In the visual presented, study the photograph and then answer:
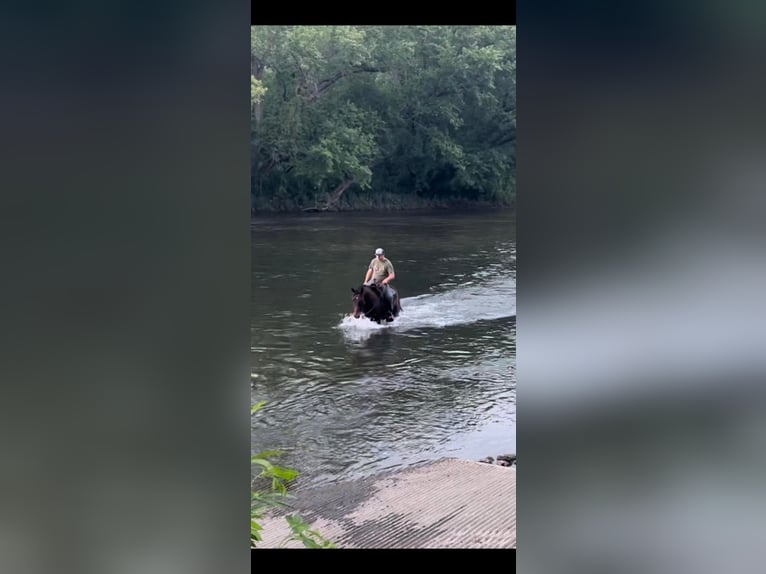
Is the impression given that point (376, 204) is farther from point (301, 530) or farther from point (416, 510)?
point (301, 530)

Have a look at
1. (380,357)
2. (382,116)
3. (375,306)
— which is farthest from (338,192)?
(380,357)

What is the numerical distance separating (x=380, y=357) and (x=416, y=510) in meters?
3.99

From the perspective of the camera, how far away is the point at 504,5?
271 centimetres

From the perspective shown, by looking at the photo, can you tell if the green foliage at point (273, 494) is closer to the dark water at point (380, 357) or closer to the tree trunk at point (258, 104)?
the dark water at point (380, 357)

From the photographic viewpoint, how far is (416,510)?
20.3 ft

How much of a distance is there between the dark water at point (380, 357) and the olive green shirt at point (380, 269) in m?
0.77

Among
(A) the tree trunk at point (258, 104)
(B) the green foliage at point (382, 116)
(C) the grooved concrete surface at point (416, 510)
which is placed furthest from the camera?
(B) the green foliage at point (382, 116)

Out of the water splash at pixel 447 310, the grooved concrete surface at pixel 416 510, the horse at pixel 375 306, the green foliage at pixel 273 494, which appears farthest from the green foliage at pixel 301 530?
the horse at pixel 375 306

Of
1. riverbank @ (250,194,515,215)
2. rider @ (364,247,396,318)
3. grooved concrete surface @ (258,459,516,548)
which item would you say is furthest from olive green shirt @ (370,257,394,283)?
riverbank @ (250,194,515,215)

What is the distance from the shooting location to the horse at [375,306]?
36.6ft
